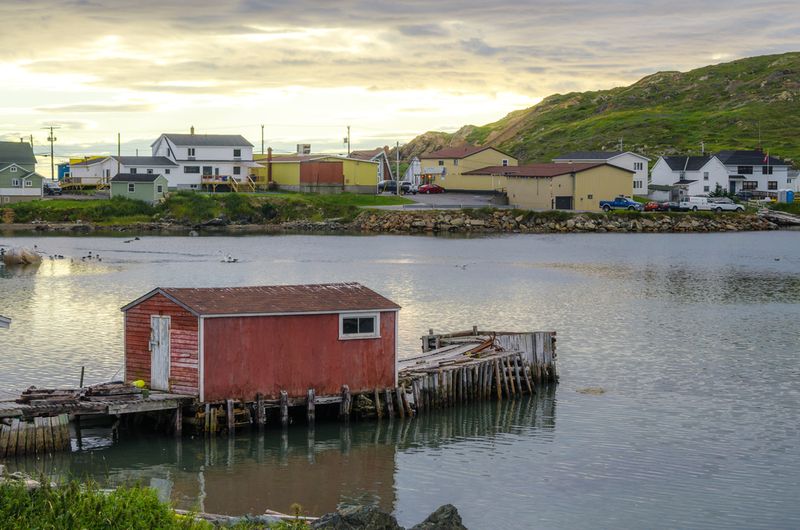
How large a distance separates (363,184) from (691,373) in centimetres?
9047

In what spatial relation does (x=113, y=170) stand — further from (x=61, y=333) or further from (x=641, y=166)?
(x=61, y=333)

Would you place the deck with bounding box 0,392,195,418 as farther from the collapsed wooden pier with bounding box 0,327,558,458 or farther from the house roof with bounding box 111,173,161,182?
the house roof with bounding box 111,173,161,182

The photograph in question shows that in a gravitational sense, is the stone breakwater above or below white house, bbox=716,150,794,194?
below

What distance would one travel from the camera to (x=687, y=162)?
133 m

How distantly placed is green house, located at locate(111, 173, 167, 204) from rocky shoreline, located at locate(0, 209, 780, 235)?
7601 mm

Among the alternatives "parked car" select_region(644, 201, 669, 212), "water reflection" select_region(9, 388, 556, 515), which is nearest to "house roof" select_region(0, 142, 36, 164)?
"parked car" select_region(644, 201, 669, 212)

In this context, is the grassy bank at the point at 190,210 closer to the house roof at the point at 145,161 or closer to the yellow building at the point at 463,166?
the house roof at the point at 145,161

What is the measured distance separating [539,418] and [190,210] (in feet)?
286

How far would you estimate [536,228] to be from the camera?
11444 cm

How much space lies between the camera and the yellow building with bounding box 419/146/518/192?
132625 mm

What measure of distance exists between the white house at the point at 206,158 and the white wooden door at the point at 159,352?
318 ft

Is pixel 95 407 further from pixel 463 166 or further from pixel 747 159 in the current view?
pixel 747 159

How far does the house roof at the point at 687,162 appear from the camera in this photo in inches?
5177

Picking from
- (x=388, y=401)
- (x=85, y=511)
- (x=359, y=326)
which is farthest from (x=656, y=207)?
(x=85, y=511)
